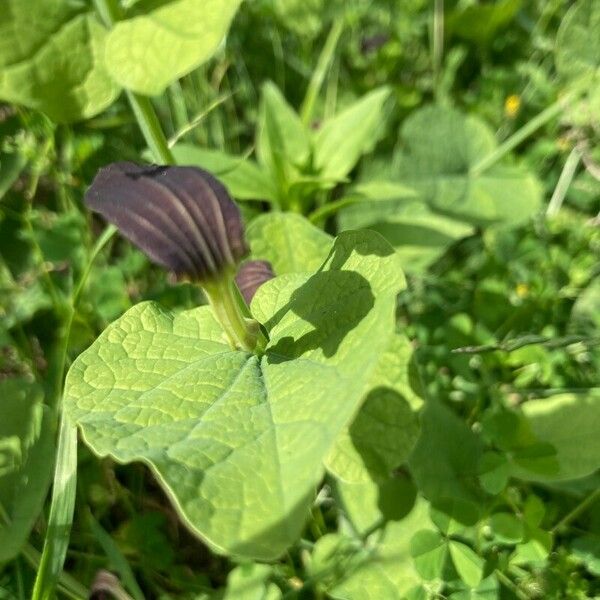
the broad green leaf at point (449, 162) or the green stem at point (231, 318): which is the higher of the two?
the green stem at point (231, 318)

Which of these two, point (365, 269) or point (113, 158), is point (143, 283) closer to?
point (113, 158)

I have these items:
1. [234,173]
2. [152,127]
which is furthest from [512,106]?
[152,127]

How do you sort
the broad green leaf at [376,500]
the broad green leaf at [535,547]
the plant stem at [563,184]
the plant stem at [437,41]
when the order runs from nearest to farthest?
1. the broad green leaf at [535,547]
2. the broad green leaf at [376,500]
3. the plant stem at [563,184]
4. the plant stem at [437,41]

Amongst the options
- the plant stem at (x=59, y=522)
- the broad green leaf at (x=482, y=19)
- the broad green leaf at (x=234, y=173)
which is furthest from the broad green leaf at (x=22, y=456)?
the broad green leaf at (x=482, y=19)

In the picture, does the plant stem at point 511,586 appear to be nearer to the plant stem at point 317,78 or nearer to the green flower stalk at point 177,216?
the green flower stalk at point 177,216

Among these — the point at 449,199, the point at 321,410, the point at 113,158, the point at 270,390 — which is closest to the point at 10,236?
the point at 113,158

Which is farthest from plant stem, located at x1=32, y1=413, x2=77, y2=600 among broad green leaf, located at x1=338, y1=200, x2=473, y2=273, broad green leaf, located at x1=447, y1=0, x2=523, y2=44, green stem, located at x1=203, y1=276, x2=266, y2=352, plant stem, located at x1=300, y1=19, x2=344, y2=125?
broad green leaf, located at x1=447, y1=0, x2=523, y2=44
